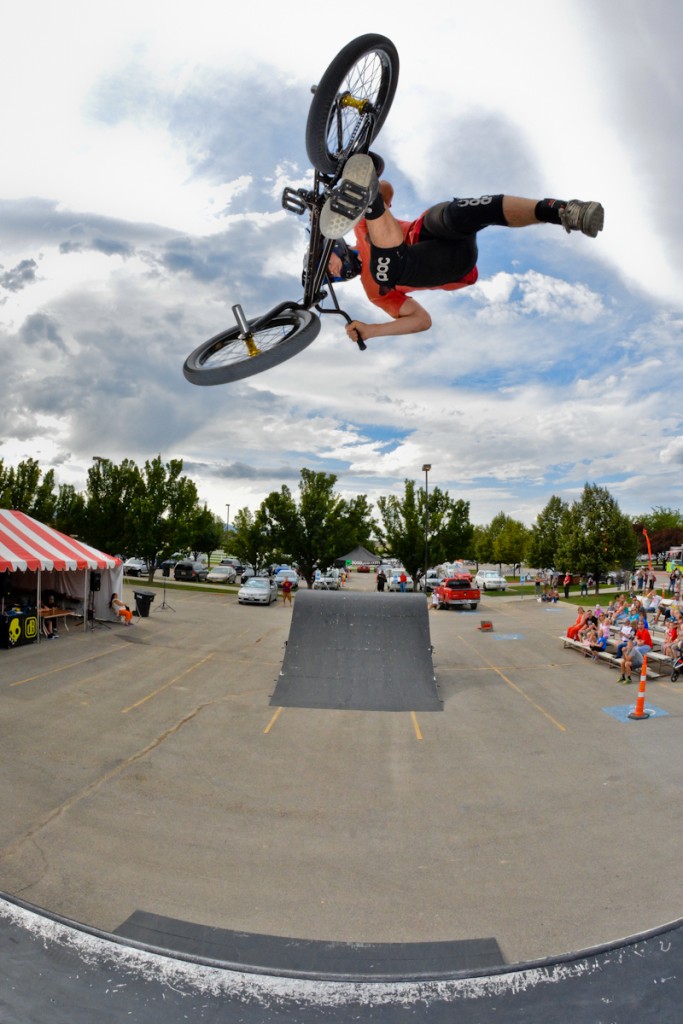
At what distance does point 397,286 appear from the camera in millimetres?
4688

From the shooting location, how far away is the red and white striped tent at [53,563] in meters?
15.6

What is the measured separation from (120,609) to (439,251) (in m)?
18.2

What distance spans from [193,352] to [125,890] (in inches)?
221

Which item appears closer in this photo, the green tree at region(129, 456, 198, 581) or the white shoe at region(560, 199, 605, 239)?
the white shoe at region(560, 199, 605, 239)

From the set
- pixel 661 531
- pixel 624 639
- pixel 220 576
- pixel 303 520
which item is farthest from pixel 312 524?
pixel 661 531

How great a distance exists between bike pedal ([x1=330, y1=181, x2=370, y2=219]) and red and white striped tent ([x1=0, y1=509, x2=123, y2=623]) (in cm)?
1374

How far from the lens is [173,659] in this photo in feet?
49.4

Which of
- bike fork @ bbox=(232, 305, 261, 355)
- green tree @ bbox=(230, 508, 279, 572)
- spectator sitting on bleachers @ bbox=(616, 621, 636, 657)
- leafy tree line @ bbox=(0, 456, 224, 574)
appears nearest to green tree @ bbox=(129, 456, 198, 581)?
leafy tree line @ bbox=(0, 456, 224, 574)

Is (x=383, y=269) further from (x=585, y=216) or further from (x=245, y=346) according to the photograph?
(x=245, y=346)

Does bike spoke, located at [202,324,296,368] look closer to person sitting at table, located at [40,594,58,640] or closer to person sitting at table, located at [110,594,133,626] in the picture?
person sitting at table, located at [40,594,58,640]

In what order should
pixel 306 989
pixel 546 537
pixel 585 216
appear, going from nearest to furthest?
1. pixel 585 216
2. pixel 306 989
3. pixel 546 537

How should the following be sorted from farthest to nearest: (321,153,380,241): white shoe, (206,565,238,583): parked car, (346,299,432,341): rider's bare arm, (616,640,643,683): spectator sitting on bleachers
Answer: (206,565,238,583): parked car → (616,640,643,683): spectator sitting on bleachers → (346,299,432,341): rider's bare arm → (321,153,380,241): white shoe

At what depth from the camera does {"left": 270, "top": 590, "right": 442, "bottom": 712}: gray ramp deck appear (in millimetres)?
11125

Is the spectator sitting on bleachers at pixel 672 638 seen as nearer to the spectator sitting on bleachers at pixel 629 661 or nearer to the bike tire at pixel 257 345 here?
the spectator sitting on bleachers at pixel 629 661
